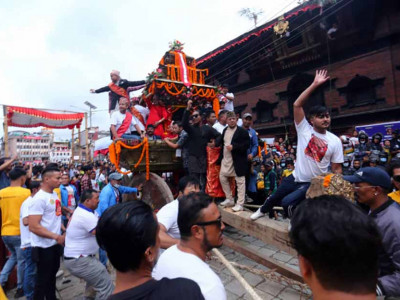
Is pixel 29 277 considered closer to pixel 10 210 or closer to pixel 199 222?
pixel 10 210

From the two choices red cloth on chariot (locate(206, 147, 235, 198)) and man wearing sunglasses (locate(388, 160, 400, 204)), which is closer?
man wearing sunglasses (locate(388, 160, 400, 204))

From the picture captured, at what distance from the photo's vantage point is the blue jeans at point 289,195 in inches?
106

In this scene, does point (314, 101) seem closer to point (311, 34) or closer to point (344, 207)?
point (311, 34)

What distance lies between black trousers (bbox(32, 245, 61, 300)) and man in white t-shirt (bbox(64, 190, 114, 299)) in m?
0.47

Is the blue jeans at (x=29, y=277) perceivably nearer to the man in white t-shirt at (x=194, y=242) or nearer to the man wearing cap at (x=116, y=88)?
the man in white t-shirt at (x=194, y=242)

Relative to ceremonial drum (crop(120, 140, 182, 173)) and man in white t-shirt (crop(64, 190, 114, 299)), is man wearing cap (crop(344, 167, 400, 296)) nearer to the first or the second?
man in white t-shirt (crop(64, 190, 114, 299))

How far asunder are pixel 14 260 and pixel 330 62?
1338 cm

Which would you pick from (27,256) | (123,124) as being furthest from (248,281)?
(123,124)

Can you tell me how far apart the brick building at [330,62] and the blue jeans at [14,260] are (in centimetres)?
625

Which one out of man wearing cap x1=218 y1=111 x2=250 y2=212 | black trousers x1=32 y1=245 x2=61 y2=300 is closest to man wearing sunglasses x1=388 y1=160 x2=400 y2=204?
man wearing cap x1=218 y1=111 x2=250 y2=212

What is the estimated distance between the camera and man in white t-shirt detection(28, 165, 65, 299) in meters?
3.21

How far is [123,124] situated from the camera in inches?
202

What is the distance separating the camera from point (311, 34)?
36.5 feet

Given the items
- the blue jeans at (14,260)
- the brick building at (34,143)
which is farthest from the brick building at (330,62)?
the brick building at (34,143)
